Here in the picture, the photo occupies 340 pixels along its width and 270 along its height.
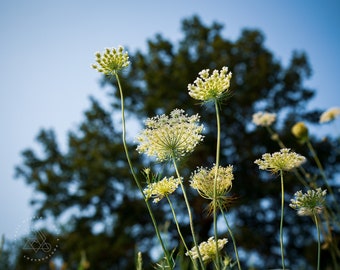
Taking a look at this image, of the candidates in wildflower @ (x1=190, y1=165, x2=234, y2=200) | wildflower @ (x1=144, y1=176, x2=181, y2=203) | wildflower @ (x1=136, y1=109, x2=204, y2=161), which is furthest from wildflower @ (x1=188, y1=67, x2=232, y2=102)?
wildflower @ (x1=144, y1=176, x2=181, y2=203)

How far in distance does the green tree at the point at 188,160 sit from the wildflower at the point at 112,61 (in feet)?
47.4

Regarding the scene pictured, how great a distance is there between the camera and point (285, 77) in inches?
861

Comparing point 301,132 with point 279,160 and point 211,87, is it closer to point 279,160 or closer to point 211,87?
point 279,160

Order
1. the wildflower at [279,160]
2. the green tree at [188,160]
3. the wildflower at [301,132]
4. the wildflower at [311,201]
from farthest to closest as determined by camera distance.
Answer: the green tree at [188,160] → the wildflower at [279,160] → the wildflower at [311,201] → the wildflower at [301,132]

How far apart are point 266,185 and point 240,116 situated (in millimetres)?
4002

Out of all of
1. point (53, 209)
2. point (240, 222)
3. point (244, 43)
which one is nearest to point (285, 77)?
point (244, 43)

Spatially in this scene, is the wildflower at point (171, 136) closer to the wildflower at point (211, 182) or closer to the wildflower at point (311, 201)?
the wildflower at point (211, 182)

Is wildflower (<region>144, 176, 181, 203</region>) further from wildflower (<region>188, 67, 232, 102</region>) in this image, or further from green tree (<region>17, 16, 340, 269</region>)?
green tree (<region>17, 16, 340, 269</region>)

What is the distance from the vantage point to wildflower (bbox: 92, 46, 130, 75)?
3.08 meters

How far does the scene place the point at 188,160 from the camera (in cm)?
1800

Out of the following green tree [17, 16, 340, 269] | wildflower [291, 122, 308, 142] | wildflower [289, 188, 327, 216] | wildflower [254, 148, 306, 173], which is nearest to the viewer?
wildflower [291, 122, 308, 142]

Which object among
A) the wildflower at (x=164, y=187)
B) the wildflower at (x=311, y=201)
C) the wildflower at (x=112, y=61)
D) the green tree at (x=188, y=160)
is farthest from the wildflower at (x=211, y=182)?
the green tree at (x=188, y=160)

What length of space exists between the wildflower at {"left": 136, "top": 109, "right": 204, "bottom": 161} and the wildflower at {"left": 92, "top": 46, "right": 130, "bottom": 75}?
0.51m

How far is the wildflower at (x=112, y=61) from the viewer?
3082mm
